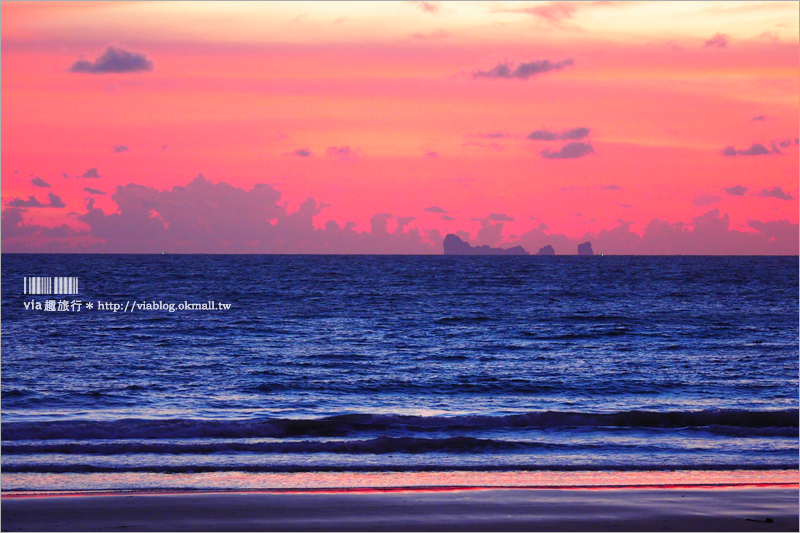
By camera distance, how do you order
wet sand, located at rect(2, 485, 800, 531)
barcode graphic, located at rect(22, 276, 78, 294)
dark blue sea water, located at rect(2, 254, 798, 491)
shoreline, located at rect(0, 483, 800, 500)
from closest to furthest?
wet sand, located at rect(2, 485, 800, 531)
shoreline, located at rect(0, 483, 800, 500)
dark blue sea water, located at rect(2, 254, 798, 491)
barcode graphic, located at rect(22, 276, 78, 294)

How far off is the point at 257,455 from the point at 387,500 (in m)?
4.40

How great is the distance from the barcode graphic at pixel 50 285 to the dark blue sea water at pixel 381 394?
22462 mm

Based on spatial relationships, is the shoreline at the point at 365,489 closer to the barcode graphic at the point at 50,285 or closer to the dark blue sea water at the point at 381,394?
the dark blue sea water at the point at 381,394

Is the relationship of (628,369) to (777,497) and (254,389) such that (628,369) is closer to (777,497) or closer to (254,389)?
(254,389)

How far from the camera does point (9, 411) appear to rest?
1841cm

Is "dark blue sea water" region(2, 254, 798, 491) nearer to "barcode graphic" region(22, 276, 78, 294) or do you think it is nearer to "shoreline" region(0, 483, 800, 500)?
"shoreline" region(0, 483, 800, 500)

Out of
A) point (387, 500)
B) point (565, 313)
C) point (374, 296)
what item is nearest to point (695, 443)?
point (387, 500)

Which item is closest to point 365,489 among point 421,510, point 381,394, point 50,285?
point 421,510

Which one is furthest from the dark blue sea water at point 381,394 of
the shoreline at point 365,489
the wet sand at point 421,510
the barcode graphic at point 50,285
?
the barcode graphic at point 50,285

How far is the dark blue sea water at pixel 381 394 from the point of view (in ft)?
45.6

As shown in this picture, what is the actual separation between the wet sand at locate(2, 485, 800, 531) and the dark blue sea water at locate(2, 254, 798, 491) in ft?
4.04

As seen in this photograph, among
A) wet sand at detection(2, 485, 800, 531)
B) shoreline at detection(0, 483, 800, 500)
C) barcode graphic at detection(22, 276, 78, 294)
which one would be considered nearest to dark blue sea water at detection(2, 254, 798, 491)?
shoreline at detection(0, 483, 800, 500)

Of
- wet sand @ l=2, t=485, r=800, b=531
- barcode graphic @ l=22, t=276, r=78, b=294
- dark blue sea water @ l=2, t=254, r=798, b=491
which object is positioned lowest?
dark blue sea water @ l=2, t=254, r=798, b=491

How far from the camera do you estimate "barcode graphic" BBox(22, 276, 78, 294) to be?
71.3 meters
